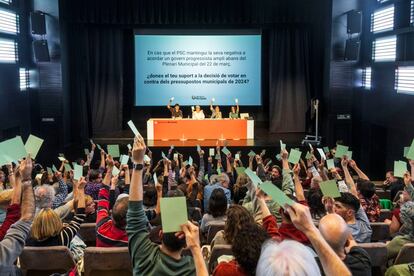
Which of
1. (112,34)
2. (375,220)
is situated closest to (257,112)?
(112,34)

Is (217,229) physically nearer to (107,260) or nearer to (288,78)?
(107,260)

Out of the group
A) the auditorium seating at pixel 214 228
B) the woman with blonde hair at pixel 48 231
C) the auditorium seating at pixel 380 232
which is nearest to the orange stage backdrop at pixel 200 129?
the auditorium seating at pixel 380 232

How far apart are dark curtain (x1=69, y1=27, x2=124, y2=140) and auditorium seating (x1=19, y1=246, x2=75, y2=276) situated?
10.3 metres

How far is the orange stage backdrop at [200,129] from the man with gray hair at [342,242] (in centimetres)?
1015

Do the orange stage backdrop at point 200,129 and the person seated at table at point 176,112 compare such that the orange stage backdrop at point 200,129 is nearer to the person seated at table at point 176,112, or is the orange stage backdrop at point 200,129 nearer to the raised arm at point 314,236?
the person seated at table at point 176,112

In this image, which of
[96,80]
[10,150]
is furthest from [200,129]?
[10,150]

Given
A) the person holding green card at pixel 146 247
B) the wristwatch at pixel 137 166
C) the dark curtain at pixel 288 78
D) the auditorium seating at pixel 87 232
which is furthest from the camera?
the dark curtain at pixel 288 78

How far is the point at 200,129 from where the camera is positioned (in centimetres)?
1262

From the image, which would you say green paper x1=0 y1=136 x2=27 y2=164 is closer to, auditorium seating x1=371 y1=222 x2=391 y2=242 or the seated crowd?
the seated crowd

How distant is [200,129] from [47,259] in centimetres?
954

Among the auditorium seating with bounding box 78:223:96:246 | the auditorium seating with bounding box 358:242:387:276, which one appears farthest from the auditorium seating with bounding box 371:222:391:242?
the auditorium seating with bounding box 78:223:96:246

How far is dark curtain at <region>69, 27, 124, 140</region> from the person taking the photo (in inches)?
530

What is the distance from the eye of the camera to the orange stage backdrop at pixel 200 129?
1252 cm

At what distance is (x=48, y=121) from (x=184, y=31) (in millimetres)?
4485
